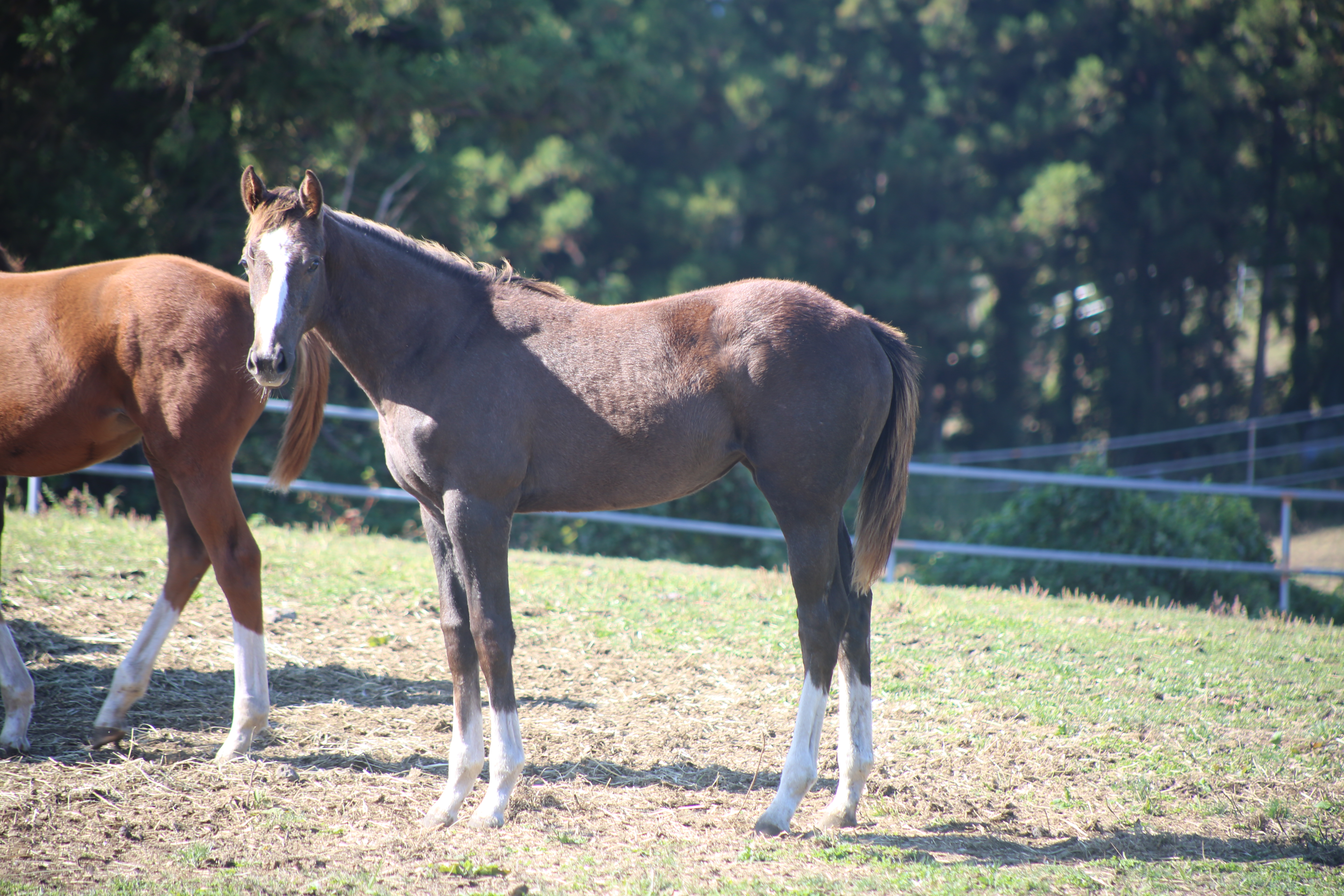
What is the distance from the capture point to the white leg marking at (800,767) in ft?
11.6

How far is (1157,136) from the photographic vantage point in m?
22.0

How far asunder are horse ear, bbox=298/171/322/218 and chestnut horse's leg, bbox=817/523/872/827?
2400 mm

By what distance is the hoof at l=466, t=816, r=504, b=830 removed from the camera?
11.5 ft

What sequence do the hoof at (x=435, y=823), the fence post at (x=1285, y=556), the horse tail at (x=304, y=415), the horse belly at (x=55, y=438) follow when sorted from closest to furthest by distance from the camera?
the hoof at (x=435, y=823)
the horse belly at (x=55, y=438)
the horse tail at (x=304, y=415)
the fence post at (x=1285, y=556)

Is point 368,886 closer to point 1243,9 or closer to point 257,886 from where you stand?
point 257,886

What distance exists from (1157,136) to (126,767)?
24428 mm

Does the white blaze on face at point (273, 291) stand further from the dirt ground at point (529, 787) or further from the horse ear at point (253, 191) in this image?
the dirt ground at point (529, 787)

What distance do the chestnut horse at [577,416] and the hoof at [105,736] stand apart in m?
1.70

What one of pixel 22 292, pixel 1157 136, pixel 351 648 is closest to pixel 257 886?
pixel 351 648

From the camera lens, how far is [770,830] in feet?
11.6

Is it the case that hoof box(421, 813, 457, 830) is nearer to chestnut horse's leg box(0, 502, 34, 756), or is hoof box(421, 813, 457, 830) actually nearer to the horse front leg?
the horse front leg

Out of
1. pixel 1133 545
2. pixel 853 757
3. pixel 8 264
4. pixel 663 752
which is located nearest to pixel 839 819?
pixel 853 757

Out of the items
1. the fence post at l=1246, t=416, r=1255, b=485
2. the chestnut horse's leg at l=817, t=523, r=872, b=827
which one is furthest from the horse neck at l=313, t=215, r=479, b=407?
the fence post at l=1246, t=416, r=1255, b=485

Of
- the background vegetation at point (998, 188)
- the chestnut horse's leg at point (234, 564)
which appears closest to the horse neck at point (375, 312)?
the chestnut horse's leg at point (234, 564)
